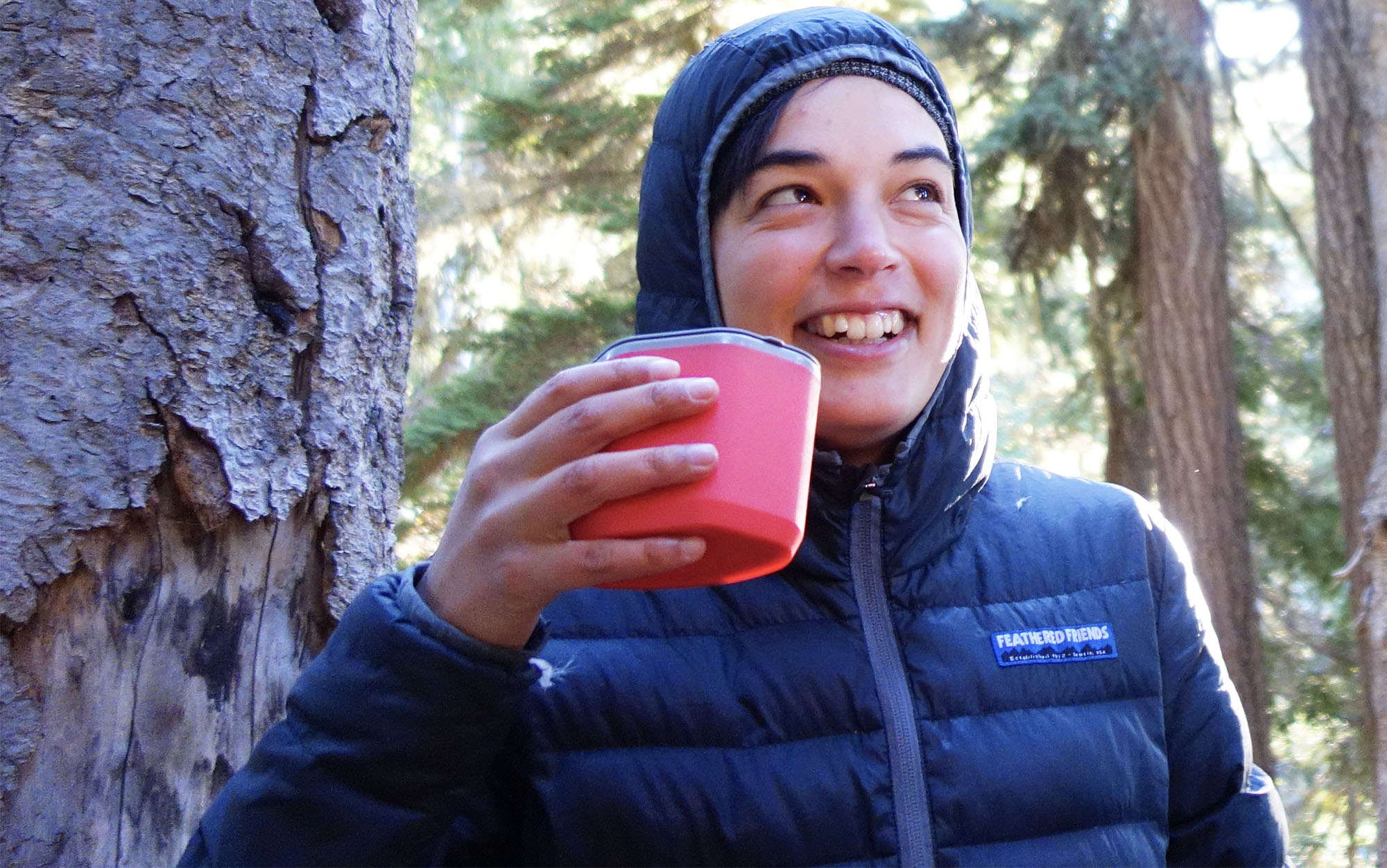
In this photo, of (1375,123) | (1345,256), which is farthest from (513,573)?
(1345,256)

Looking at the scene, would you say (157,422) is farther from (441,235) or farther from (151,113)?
(441,235)

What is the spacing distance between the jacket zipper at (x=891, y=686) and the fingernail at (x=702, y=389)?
1.95 feet

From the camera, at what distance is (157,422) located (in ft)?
4.69

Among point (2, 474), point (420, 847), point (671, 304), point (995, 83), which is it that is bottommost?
point (420, 847)

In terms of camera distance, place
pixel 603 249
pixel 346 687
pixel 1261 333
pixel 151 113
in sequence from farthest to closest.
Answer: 1. pixel 603 249
2. pixel 1261 333
3. pixel 151 113
4. pixel 346 687

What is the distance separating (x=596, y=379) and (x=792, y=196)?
2.00 ft

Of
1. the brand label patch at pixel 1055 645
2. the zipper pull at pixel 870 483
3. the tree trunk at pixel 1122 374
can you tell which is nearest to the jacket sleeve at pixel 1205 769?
the brand label patch at pixel 1055 645

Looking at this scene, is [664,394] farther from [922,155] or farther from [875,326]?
[922,155]

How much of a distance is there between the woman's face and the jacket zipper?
0.14 m

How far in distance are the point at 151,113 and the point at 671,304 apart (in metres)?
0.76

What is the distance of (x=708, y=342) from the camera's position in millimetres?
1054

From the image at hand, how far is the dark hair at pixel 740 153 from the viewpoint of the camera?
150 cm

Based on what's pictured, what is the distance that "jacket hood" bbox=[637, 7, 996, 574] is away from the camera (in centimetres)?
153

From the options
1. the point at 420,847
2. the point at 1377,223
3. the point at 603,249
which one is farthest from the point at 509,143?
the point at 420,847
